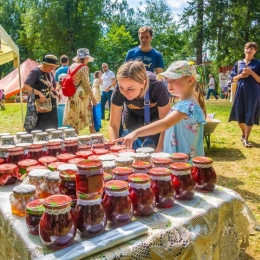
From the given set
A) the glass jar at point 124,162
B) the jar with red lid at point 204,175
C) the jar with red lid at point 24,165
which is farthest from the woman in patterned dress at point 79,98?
the jar with red lid at point 204,175

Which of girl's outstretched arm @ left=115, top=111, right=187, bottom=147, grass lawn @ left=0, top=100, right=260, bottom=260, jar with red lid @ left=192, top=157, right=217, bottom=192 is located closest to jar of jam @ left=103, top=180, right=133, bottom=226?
jar with red lid @ left=192, top=157, right=217, bottom=192

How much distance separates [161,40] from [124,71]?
38.7 m

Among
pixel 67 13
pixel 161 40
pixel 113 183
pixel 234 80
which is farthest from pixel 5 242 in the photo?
pixel 161 40

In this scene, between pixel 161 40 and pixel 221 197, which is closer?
pixel 221 197

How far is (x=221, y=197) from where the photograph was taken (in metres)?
1.46

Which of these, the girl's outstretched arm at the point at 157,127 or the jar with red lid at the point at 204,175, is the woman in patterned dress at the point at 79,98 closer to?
the girl's outstretched arm at the point at 157,127

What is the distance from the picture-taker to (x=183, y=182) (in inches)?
54.2

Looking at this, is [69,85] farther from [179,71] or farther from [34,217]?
[34,217]

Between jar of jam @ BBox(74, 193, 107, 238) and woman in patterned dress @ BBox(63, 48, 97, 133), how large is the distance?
3726 mm

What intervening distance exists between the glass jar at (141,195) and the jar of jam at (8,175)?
702 millimetres

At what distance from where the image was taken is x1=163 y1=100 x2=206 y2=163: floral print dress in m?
2.08

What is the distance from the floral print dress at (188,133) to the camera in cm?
208

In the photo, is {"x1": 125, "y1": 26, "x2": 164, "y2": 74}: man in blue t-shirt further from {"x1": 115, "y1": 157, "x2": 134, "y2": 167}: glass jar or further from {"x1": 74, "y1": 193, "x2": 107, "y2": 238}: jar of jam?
{"x1": 74, "y1": 193, "x2": 107, "y2": 238}: jar of jam

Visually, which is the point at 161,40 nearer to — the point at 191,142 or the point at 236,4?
the point at 236,4
